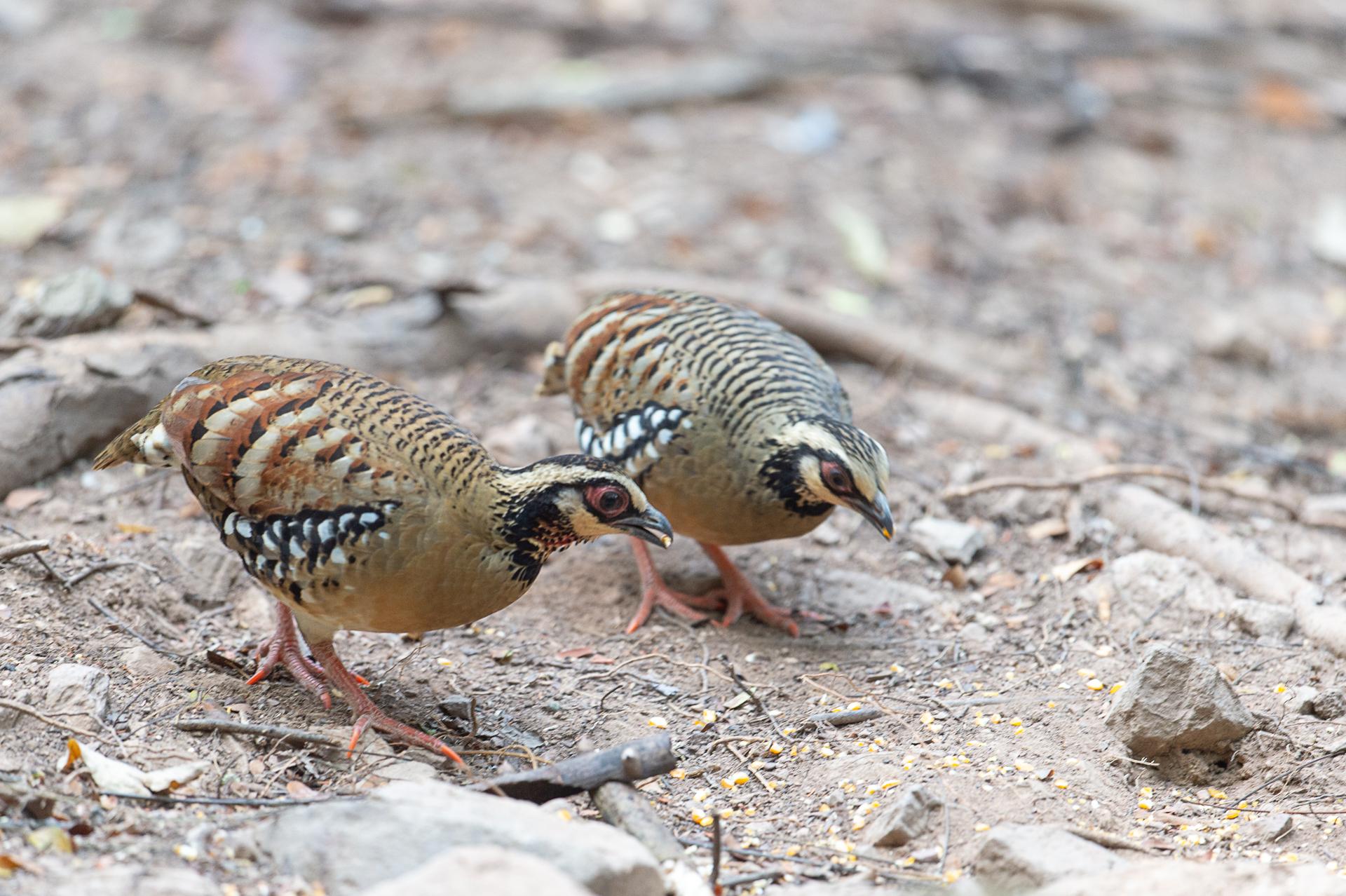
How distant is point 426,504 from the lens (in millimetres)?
4398

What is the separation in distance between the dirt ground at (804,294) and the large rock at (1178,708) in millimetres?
128

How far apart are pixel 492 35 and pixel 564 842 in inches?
348

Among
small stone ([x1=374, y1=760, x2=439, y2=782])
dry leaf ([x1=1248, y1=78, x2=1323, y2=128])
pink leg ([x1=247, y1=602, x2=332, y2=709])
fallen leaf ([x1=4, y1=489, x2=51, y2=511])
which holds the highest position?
dry leaf ([x1=1248, y1=78, x2=1323, y2=128])


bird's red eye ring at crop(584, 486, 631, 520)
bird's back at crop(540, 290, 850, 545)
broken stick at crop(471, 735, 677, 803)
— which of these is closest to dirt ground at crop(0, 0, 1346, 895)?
broken stick at crop(471, 735, 677, 803)

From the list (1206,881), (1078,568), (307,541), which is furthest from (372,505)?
(1078,568)

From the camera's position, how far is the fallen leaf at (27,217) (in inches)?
299

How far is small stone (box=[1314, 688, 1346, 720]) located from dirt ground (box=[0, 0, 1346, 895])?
0.10 metres

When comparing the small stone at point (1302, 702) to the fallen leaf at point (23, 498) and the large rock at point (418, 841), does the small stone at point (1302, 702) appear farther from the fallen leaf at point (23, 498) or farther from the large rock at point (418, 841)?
the fallen leaf at point (23, 498)

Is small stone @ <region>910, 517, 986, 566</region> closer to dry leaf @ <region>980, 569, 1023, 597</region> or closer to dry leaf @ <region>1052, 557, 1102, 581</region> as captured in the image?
dry leaf @ <region>980, 569, 1023, 597</region>

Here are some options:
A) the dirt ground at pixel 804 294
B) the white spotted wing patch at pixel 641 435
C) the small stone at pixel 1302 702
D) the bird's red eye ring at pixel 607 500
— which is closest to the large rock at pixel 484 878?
the dirt ground at pixel 804 294

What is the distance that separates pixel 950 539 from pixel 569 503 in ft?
7.89

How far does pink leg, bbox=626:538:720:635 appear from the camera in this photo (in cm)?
580

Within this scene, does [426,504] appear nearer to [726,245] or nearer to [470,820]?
[470,820]

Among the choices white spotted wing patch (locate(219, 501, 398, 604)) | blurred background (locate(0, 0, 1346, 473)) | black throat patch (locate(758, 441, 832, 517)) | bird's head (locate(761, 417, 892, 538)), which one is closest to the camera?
white spotted wing patch (locate(219, 501, 398, 604))
